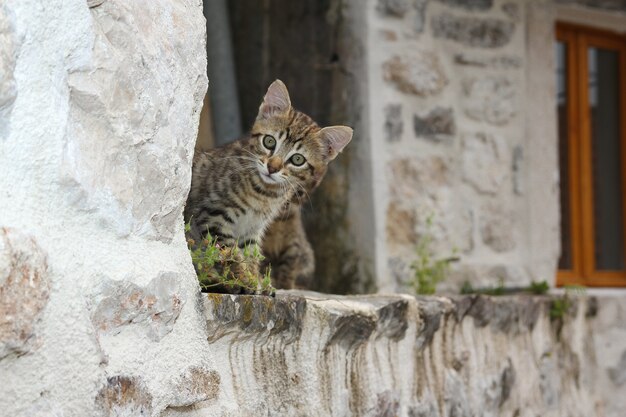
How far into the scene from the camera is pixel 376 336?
317 centimetres

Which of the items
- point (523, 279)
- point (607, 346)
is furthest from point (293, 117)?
point (607, 346)

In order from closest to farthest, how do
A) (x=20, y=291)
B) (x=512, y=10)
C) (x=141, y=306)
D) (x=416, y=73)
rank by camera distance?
(x=20, y=291) → (x=141, y=306) → (x=416, y=73) → (x=512, y=10)

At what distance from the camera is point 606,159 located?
608 centimetres

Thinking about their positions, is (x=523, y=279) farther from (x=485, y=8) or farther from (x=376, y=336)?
(x=376, y=336)

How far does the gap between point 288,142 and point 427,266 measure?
5.19 feet

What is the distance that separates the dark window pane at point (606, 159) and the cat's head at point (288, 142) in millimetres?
3030

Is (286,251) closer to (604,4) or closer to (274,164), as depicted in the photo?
(274,164)

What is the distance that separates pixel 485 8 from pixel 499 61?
0.31 metres

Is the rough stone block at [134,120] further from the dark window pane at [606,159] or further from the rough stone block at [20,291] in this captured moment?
the dark window pane at [606,159]

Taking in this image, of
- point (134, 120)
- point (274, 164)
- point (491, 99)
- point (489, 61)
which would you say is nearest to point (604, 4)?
point (489, 61)

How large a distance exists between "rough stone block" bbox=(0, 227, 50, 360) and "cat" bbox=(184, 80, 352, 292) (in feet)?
4.92

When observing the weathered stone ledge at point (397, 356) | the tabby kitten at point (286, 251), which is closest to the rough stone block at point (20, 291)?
the weathered stone ledge at point (397, 356)

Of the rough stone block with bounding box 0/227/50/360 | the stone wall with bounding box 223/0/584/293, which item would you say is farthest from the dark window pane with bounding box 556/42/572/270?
the rough stone block with bounding box 0/227/50/360

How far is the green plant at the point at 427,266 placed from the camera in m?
4.61
